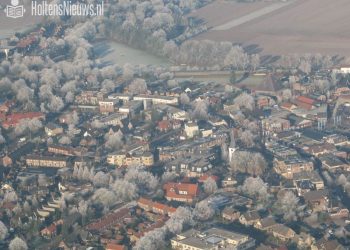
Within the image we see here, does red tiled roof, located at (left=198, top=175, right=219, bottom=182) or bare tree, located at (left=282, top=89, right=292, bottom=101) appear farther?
bare tree, located at (left=282, top=89, right=292, bottom=101)

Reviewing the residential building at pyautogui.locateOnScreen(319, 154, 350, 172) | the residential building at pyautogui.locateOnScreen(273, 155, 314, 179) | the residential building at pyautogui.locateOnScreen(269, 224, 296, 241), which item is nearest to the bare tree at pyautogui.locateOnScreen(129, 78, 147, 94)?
the residential building at pyautogui.locateOnScreen(273, 155, 314, 179)

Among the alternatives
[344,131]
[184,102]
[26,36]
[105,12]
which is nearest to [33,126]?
[184,102]

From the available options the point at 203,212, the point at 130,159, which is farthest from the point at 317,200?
the point at 130,159

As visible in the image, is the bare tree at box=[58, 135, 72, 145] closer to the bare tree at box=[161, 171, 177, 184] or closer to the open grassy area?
the bare tree at box=[161, 171, 177, 184]

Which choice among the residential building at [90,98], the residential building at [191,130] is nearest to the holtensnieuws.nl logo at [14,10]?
the residential building at [90,98]

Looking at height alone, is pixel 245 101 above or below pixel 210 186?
above

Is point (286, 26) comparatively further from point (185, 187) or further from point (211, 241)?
point (211, 241)

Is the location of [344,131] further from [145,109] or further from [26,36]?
[26,36]
